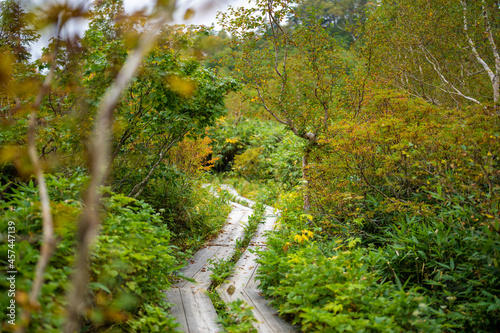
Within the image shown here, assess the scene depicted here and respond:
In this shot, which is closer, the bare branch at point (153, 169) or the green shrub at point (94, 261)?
the green shrub at point (94, 261)

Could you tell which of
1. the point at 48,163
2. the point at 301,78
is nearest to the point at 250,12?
the point at 301,78

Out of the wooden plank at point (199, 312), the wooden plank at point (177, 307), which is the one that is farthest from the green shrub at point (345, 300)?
the wooden plank at point (177, 307)

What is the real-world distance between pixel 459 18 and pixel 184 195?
25.0 ft

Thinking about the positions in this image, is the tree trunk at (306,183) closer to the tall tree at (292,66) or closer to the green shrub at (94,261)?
the tall tree at (292,66)

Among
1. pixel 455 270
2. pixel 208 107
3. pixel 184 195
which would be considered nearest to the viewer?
pixel 455 270

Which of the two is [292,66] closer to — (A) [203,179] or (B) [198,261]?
(A) [203,179]

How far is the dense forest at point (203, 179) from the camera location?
1673mm

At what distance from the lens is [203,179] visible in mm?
6637

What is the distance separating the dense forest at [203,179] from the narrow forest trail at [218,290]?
0.57 feet

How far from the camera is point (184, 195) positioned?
545 centimetres

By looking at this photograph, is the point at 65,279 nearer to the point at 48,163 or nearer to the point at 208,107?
the point at 48,163

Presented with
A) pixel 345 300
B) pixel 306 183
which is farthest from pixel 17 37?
pixel 345 300

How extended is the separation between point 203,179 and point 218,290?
3341mm

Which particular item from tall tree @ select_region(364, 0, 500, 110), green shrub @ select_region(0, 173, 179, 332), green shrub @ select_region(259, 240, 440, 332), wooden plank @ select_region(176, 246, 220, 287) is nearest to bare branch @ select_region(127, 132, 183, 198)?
wooden plank @ select_region(176, 246, 220, 287)
